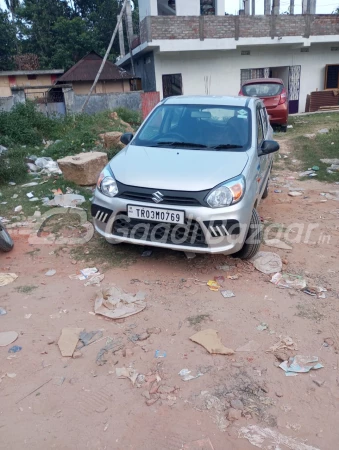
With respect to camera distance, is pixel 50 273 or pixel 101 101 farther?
pixel 101 101

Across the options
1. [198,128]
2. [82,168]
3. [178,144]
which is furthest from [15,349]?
[82,168]

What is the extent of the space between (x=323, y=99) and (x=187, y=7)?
7441 mm

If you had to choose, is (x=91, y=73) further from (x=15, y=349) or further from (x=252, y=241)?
(x=15, y=349)

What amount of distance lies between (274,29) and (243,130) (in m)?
14.6

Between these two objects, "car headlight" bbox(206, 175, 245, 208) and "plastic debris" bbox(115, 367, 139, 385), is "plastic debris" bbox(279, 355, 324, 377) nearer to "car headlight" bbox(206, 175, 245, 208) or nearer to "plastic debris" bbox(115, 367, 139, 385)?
"plastic debris" bbox(115, 367, 139, 385)

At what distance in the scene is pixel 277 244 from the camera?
4.46 metres

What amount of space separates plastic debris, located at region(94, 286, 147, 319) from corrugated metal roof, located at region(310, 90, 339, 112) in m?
17.0

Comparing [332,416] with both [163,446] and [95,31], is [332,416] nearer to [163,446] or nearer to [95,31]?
[163,446]

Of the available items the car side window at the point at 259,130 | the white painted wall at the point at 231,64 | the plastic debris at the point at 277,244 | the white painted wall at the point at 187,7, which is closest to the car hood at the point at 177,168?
the car side window at the point at 259,130

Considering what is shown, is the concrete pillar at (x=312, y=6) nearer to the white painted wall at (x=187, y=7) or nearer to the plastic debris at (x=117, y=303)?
the white painted wall at (x=187, y=7)

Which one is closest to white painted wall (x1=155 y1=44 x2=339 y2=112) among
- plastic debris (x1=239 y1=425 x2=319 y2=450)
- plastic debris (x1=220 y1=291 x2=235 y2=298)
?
plastic debris (x1=220 y1=291 x2=235 y2=298)

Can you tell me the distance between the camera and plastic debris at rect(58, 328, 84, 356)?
2694 mm

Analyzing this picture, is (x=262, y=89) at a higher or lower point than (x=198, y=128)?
lower

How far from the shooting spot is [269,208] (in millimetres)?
5781
